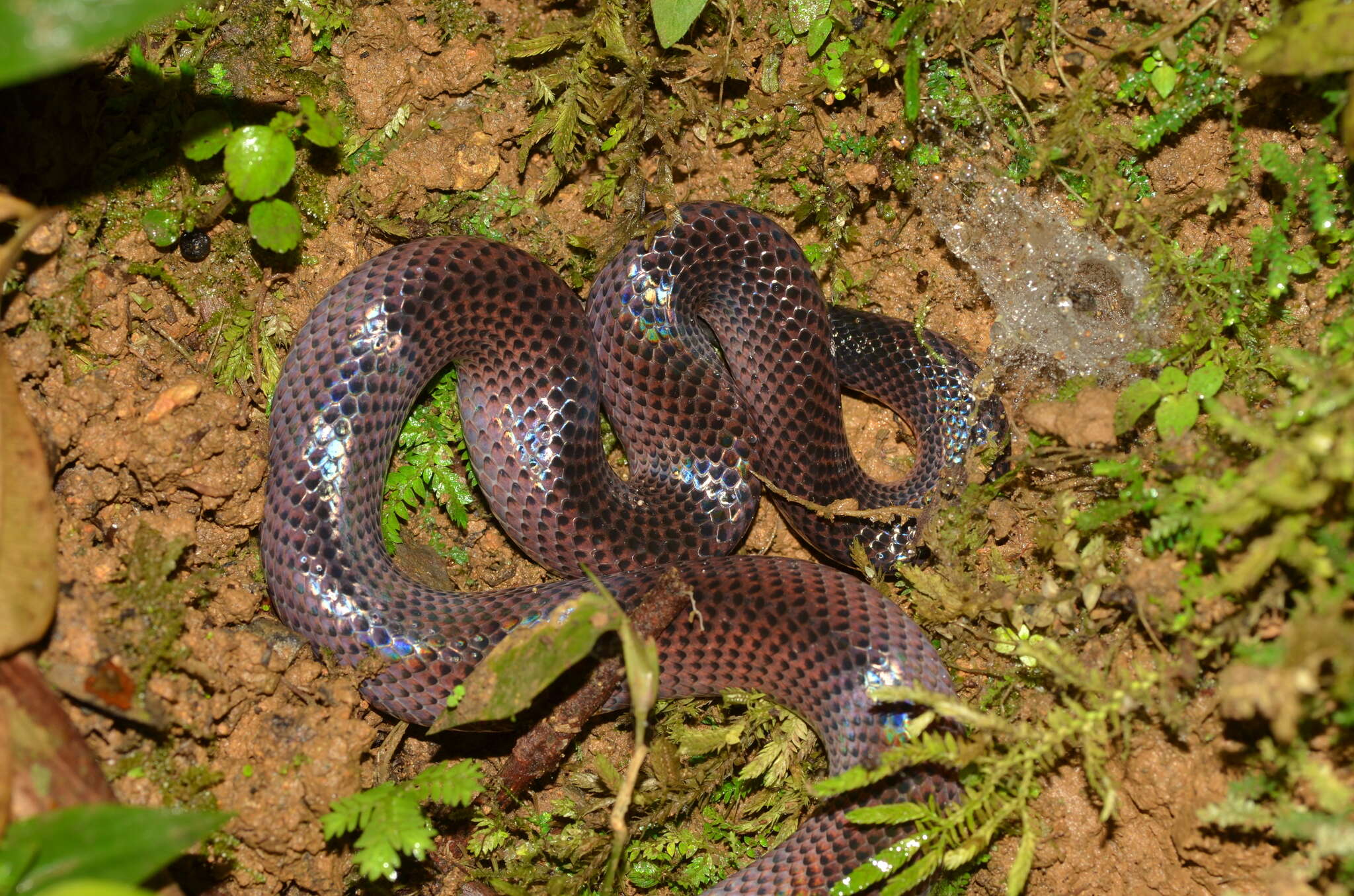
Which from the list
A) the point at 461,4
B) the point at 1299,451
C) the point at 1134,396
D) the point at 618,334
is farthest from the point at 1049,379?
the point at 461,4

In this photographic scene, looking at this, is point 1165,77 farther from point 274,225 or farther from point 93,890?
point 93,890

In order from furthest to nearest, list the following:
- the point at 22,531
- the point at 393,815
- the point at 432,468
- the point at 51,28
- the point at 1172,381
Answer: the point at 432,468, the point at 1172,381, the point at 393,815, the point at 22,531, the point at 51,28

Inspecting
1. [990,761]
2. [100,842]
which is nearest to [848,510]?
[990,761]

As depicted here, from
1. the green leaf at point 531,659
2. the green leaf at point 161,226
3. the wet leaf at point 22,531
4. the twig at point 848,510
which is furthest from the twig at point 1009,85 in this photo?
the wet leaf at point 22,531

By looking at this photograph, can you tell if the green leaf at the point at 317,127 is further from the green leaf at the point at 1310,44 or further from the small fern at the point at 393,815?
the green leaf at the point at 1310,44

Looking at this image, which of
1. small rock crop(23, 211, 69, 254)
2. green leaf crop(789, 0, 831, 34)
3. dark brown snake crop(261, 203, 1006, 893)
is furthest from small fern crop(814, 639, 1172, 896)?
small rock crop(23, 211, 69, 254)

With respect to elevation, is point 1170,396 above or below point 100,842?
above

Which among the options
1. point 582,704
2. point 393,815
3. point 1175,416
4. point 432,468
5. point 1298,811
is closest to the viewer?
point 1298,811
